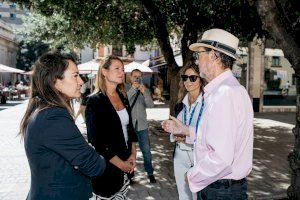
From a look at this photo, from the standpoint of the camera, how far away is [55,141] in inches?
89.7

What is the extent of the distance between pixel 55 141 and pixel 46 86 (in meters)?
0.40

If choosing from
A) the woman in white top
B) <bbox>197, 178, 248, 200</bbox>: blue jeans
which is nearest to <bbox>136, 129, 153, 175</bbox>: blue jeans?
the woman in white top

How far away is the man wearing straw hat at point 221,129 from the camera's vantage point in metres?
2.46

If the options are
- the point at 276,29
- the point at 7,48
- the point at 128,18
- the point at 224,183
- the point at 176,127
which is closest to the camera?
the point at 224,183

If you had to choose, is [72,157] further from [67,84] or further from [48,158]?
[67,84]

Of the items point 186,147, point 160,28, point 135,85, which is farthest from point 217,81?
point 160,28

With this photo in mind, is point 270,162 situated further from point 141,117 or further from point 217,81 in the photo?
point 217,81

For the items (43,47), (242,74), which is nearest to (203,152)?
(242,74)

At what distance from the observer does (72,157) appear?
2.33 meters

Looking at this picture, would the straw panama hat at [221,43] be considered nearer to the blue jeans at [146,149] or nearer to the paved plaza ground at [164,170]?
the paved plaza ground at [164,170]

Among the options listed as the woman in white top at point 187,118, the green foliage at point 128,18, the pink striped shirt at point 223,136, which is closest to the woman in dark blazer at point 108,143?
the woman in white top at point 187,118

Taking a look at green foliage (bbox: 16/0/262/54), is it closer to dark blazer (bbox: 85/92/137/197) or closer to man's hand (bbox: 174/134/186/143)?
man's hand (bbox: 174/134/186/143)

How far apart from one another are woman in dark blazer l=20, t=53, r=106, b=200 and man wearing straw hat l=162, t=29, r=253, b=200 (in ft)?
2.34

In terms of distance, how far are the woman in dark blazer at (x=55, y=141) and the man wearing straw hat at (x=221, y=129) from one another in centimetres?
71
